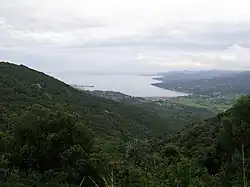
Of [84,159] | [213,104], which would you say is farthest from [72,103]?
[84,159]

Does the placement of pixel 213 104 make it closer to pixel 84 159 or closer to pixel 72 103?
pixel 72 103

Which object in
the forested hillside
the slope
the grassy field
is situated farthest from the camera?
the grassy field

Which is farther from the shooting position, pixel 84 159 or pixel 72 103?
pixel 72 103

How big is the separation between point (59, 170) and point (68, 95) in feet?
252

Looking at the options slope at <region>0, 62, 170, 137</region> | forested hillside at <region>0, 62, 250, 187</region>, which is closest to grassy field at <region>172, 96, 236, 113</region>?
slope at <region>0, 62, 170, 137</region>

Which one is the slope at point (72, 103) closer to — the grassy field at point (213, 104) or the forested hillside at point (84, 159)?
the grassy field at point (213, 104)

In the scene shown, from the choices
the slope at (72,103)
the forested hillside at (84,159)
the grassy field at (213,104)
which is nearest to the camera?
the forested hillside at (84,159)

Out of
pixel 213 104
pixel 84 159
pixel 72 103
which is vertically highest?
pixel 84 159

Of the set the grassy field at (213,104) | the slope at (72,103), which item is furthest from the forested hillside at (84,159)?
the grassy field at (213,104)

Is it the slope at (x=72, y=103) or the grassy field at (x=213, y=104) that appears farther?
the grassy field at (x=213, y=104)

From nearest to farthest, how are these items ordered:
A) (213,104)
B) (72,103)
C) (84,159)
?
(84,159), (72,103), (213,104)

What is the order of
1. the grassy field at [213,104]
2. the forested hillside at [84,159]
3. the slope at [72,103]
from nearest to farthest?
the forested hillside at [84,159], the slope at [72,103], the grassy field at [213,104]

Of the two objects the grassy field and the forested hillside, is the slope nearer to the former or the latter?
the grassy field

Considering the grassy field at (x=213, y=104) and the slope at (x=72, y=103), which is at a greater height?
the slope at (x=72, y=103)
